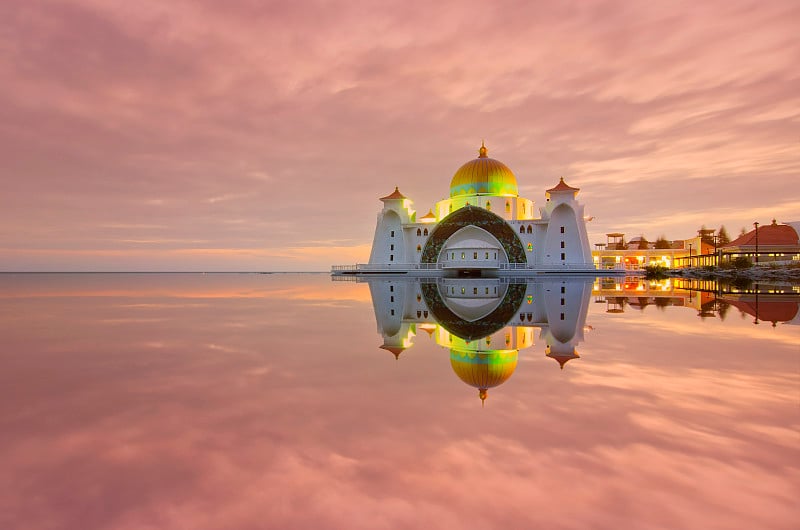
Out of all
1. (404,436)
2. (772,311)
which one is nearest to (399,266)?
(772,311)

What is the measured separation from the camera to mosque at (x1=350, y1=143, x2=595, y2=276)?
46.8 metres

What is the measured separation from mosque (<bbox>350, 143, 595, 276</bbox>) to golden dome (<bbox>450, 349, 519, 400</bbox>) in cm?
3872

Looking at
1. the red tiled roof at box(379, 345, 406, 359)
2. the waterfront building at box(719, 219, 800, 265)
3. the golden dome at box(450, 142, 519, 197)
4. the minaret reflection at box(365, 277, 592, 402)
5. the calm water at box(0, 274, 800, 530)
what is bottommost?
the calm water at box(0, 274, 800, 530)

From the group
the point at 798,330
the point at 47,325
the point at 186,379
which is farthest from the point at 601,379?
the point at 47,325

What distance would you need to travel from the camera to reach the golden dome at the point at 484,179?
161ft

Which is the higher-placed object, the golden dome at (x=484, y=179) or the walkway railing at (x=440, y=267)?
the golden dome at (x=484, y=179)

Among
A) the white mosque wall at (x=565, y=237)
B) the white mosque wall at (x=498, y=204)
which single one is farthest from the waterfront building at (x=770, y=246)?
the white mosque wall at (x=498, y=204)

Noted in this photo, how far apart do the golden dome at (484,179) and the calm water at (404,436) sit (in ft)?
140

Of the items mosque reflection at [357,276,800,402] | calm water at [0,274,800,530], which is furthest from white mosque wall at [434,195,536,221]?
calm water at [0,274,800,530]

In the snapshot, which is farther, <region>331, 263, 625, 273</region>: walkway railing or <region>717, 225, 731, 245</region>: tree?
<region>717, 225, 731, 245</region>: tree

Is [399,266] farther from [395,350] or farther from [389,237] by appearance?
[395,350]

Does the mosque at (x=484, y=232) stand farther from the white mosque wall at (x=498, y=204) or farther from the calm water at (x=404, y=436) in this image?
the calm water at (x=404, y=436)

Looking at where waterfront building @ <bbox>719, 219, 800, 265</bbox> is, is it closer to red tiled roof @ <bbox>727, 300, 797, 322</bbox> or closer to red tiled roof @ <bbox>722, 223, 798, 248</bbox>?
red tiled roof @ <bbox>722, 223, 798, 248</bbox>

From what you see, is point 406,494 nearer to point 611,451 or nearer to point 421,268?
point 611,451
